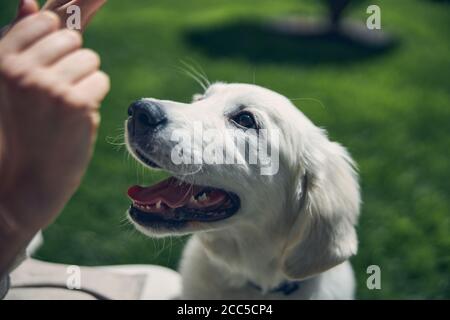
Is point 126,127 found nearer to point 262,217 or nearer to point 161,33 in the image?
point 262,217

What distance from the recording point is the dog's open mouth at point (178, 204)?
1.81 metres

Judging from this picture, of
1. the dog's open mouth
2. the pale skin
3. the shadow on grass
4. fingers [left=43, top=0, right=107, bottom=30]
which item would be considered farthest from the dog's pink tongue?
the shadow on grass

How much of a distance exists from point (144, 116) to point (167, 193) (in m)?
0.31

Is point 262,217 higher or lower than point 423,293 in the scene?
higher

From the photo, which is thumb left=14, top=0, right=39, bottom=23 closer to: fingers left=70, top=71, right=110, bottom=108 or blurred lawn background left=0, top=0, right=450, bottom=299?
fingers left=70, top=71, right=110, bottom=108

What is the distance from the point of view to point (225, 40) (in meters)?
6.82

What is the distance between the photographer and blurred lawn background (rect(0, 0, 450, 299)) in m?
3.26

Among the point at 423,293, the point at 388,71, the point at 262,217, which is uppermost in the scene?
the point at 262,217

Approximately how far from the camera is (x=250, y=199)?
1923mm

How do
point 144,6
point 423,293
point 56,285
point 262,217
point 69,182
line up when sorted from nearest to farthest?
point 69,182 < point 56,285 < point 262,217 < point 423,293 < point 144,6

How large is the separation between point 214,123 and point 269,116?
0.20 metres

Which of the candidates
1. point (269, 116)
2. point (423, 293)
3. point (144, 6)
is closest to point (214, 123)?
point (269, 116)

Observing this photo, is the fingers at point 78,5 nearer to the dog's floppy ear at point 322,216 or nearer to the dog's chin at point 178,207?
the dog's chin at point 178,207
